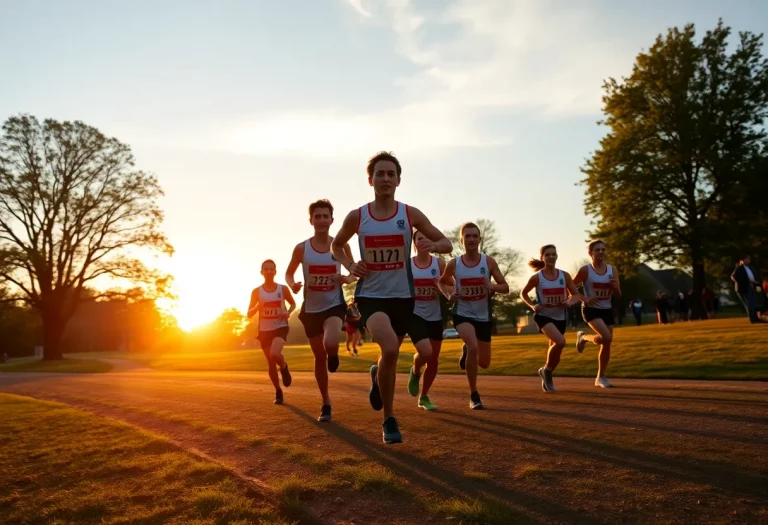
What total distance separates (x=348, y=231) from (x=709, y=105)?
3642 centimetres

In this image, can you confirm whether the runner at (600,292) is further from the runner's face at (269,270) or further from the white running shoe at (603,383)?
the runner's face at (269,270)

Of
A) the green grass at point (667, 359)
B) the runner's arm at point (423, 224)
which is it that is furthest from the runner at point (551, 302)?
the runner's arm at point (423, 224)

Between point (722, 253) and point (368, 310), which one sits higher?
point (722, 253)

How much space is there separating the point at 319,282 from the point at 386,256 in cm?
275

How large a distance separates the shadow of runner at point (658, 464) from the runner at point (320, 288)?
2.84 m

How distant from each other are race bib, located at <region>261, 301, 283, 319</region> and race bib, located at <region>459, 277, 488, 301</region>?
3587 millimetres

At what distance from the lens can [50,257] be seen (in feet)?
133

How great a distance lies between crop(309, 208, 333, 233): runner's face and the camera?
29.3 ft

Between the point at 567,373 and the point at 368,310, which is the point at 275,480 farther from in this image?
the point at 567,373

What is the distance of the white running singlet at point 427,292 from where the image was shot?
9305mm

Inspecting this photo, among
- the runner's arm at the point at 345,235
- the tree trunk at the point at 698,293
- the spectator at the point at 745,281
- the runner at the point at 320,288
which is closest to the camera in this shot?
the runner's arm at the point at 345,235

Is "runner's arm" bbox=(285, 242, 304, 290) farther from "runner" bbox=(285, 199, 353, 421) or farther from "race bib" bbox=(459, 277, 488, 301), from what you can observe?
Result: "race bib" bbox=(459, 277, 488, 301)

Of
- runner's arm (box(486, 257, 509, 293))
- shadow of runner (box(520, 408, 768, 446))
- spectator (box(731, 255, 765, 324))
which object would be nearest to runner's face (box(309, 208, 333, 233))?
runner's arm (box(486, 257, 509, 293))

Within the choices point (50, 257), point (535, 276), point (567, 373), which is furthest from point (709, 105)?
point (50, 257)
